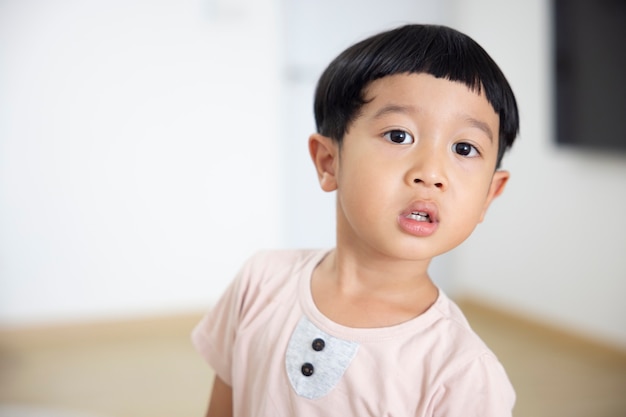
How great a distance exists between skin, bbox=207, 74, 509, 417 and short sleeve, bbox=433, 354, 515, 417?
0.35ft

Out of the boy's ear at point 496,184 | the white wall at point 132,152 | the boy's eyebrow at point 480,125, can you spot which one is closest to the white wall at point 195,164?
the white wall at point 132,152

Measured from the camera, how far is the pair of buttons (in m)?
0.86

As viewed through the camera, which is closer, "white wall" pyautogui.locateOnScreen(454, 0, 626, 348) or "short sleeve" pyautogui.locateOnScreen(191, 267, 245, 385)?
"short sleeve" pyautogui.locateOnScreen(191, 267, 245, 385)

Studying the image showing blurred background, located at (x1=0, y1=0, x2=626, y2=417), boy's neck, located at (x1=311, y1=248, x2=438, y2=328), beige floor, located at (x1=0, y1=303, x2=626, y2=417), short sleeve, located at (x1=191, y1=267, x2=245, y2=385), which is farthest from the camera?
blurred background, located at (x1=0, y1=0, x2=626, y2=417)

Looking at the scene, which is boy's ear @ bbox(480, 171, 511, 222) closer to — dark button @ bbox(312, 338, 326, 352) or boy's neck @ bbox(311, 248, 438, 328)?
boy's neck @ bbox(311, 248, 438, 328)

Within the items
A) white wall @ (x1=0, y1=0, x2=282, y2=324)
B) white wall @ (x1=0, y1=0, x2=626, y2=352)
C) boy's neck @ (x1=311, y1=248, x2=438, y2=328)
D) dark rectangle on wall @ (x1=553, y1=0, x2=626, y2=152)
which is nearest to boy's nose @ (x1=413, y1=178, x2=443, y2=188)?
boy's neck @ (x1=311, y1=248, x2=438, y2=328)

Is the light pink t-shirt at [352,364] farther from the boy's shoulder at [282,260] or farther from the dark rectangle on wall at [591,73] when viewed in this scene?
the dark rectangle on wall at [591,73]

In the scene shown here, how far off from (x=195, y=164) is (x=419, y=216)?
8.00 feet

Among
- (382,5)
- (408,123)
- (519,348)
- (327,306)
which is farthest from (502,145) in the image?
(382,5)

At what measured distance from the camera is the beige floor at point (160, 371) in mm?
2381

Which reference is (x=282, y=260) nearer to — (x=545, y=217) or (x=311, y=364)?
(x=311, y=364)

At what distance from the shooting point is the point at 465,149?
851 millimetres

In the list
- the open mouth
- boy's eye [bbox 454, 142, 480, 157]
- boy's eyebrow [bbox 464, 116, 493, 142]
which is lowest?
the open mouth

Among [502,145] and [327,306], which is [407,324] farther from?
[502,145]
